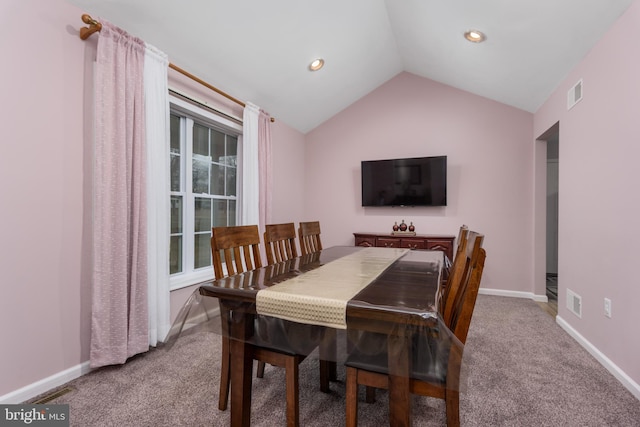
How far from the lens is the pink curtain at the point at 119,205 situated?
1922 mm

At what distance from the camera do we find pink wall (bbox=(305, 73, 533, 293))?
3.86 m

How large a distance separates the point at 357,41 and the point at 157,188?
8.77 feet

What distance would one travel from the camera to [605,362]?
2.07m

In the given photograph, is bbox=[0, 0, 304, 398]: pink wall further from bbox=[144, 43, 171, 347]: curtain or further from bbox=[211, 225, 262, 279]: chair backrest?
Answer: bbox=[211, 225, 262, 279]: chair backrest

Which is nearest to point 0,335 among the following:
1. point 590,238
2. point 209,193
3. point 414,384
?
point 209,193

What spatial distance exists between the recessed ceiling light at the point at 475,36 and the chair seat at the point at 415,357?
9.62 feet

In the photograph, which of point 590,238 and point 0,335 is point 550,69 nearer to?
point 590,238

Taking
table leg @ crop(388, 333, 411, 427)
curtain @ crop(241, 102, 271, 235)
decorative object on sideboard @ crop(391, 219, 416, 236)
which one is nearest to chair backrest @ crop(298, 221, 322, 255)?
curtain @ crop(241, 102, 271, 235)

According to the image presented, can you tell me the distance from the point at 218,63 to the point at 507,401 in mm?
3399

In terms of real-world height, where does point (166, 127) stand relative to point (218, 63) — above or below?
below

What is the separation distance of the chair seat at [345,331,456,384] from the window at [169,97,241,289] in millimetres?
2011

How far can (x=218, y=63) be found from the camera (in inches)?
109

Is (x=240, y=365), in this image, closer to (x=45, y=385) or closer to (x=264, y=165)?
(x=45, y=385)

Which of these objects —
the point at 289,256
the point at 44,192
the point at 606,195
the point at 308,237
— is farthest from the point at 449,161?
the point at 44,192
